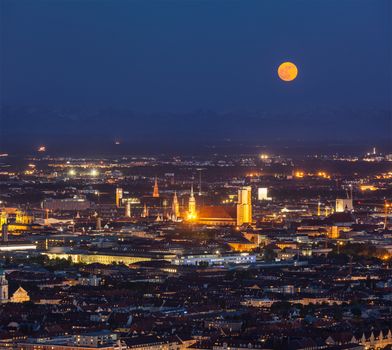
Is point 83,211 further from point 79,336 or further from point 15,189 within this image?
point 79,336

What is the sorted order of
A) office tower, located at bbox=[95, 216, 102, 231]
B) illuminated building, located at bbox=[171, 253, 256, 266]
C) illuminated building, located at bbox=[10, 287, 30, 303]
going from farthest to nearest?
1. office tower, located at bbox=[95, 216, 102, 231]
2. illuminated building, located at bbox=[171, 253, 256, 266]
3. illuminated building, located at bbox=[10, 287, 30, 303]

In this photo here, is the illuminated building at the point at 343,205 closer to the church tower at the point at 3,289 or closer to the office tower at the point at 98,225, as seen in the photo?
the office tower at the point at 98,225

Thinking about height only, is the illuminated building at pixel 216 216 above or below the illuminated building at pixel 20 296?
above

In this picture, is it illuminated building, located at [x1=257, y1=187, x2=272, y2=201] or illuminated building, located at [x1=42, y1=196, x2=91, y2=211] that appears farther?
illuminated building, located at [x1=257, y1=187, x2=272, y2=201]

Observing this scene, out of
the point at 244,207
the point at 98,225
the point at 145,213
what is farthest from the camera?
the point at 145,213

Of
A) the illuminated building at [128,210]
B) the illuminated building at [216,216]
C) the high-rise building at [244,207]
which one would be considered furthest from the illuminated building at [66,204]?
the high-rise building at [244,207]

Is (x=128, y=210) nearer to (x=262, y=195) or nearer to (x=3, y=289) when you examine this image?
(x=262, y=195)

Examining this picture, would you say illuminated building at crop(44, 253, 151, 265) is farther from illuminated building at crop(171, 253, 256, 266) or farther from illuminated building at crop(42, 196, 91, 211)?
illuminated building at crop(42, 196, 91, 211)

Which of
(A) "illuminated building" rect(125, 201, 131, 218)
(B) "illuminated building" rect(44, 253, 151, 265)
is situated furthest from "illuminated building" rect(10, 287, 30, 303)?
(A) "illuminated building" rect(125, 201, 131, 218)

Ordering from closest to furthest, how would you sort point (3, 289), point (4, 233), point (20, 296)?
point (20, 296) → point (3, 289) → point (4, 233)

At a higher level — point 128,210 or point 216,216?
point 128,210

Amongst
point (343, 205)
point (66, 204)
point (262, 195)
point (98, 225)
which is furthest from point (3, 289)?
point (262, 195)
